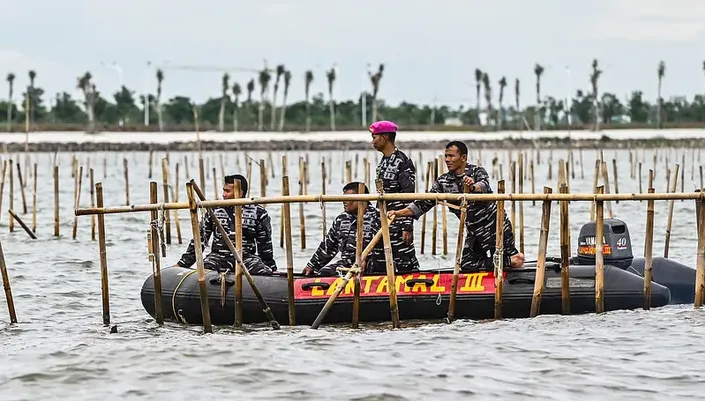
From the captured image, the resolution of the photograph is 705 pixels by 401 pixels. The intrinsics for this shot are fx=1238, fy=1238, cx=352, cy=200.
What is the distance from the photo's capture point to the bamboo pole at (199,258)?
1047cm

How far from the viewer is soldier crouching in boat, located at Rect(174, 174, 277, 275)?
1218 centimetres

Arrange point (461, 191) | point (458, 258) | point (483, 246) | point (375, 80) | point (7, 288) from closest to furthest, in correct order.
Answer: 1. point (458, 258)
2. point (7, 288)
3. point (461, 191)
4. point (483, 246)
5. point (375, 80)

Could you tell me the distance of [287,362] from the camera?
32.8 feet

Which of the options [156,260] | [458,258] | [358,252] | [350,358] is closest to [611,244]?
[458,258]

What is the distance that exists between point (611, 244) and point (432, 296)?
1876 millimetres

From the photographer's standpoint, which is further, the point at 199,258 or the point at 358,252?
the point at 358,252

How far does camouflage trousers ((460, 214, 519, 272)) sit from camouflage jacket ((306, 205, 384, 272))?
0.85 m

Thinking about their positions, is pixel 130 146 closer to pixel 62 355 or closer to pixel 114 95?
pixel 114 95

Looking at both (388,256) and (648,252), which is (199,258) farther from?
(648,252)

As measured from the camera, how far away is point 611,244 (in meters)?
12.1

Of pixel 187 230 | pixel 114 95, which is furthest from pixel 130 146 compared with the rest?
pixel 187 230

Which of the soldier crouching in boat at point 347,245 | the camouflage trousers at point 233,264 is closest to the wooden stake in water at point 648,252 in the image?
the soldier crouching in boat at point 347,245

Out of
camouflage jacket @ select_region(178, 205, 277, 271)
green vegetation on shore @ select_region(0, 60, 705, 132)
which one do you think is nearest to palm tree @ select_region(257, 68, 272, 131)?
green vegetation on shore @ select_region(0, 60, 705, 132)

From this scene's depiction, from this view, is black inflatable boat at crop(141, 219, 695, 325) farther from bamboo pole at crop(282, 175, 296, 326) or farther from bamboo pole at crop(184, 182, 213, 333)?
bamboo pole at crop(184, 182, 213, 333)
